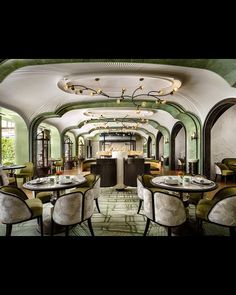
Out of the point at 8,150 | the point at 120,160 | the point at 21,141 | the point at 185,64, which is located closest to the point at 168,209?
the point at 185,64

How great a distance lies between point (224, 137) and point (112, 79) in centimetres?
619

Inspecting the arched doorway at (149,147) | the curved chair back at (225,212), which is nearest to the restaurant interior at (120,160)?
the curved chair back at (225,212)

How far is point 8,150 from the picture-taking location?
858 centimetres

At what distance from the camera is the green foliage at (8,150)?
8500mm

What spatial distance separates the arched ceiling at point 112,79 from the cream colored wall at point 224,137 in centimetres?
160

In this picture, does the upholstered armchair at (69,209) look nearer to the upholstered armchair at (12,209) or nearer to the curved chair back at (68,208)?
the curved chair back at (68,208)

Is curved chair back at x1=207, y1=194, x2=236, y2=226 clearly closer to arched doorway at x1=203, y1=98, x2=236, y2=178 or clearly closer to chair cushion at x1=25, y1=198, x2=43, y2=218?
chair cushion at x1=25, y1=198, x2=43, y2=218

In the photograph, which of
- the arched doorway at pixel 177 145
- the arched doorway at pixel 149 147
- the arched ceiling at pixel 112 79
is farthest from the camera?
the arched doorway at pixel 149 147

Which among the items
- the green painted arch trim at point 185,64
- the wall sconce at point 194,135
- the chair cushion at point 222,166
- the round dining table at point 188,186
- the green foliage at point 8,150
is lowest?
the chair cushion at point 222,166

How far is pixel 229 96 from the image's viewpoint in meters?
5.44

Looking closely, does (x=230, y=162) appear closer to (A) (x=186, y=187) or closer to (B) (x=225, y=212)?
(A) (x=186, y=187)
